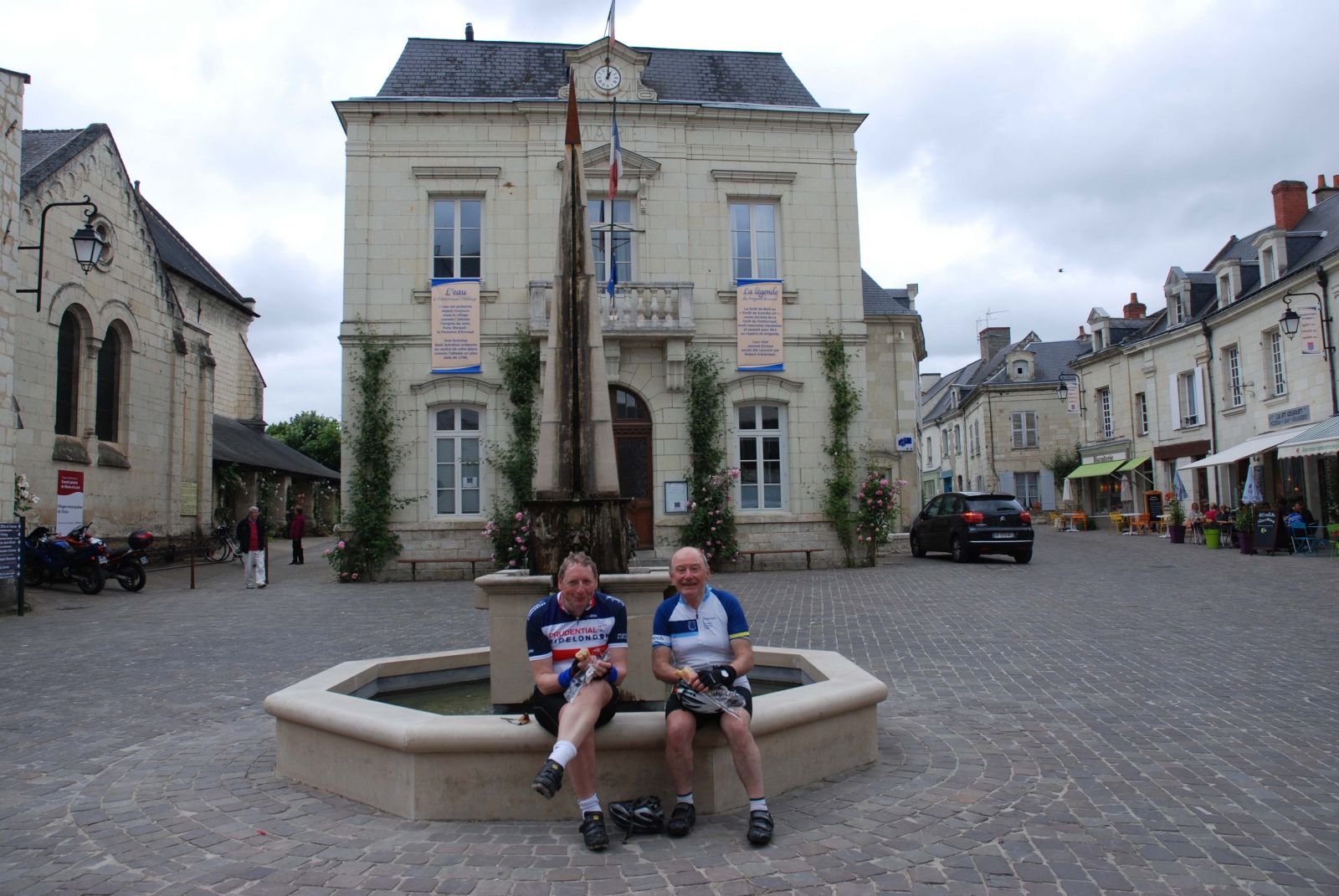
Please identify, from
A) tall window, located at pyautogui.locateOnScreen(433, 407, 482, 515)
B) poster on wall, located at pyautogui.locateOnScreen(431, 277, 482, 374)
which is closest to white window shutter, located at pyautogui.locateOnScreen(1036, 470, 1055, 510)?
tall window, located at pyautogui.locateOnScreen(433, 407, 482, 515)

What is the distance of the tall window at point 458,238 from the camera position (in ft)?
60.0

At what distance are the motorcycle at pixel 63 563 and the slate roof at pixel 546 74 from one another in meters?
10.6

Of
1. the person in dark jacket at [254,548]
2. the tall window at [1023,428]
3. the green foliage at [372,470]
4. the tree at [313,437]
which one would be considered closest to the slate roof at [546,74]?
the green foliage at [372,470]

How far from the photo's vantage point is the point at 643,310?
17906 mm

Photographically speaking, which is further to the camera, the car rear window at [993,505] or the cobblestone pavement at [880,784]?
the car rear window at [993,505]

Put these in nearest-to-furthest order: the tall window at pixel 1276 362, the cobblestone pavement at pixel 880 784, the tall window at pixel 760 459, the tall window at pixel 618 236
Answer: the cobblestone pavement at pixel 880 784, the tall window at pixel 618 236, the tall window at pixel 760 459, the tall window at pixel 1276 362

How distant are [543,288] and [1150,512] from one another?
24879mm

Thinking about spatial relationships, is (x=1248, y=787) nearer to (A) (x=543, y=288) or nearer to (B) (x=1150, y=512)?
(A) (x=543, y=288)

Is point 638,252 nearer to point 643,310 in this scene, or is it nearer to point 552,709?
point 643,310

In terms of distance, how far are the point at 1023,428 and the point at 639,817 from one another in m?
44.9

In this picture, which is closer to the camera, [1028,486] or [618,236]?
[618,236]

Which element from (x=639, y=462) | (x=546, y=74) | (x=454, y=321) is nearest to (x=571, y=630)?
(x=639, y=462)

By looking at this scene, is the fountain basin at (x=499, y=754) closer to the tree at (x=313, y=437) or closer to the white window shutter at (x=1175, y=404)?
the white window shutter at (x=1175, y=404)

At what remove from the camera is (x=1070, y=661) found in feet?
25.5
